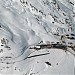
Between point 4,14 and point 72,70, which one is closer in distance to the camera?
point 72,70

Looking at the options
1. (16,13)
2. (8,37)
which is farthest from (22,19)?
(8,37)

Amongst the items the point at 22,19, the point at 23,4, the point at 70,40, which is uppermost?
the point at 23,4

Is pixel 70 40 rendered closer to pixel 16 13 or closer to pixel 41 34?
pixel 41 34

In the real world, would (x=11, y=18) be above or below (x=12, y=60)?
above

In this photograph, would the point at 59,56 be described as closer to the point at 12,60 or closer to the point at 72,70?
the point at 72,70

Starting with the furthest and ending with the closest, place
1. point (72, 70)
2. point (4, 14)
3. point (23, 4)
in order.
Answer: point (23, 4) < point (4, 14) < point (72, 70)

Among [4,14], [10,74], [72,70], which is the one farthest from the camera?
[4,14]
